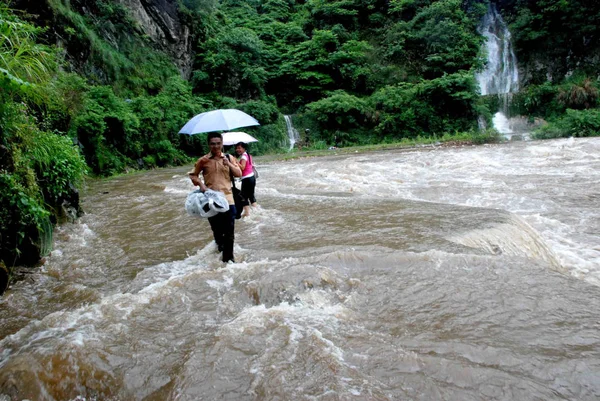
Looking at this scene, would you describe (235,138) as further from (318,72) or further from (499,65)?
(499,65)

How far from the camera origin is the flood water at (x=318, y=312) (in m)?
2.48

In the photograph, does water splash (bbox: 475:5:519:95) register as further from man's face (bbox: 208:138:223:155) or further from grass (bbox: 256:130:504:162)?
man's face (bbox: 208:138:223:155)

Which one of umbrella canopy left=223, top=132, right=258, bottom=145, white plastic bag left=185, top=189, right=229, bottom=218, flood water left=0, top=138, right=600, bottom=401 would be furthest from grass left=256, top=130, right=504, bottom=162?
white plastic bag left=185, top=189, right=229, bottom=218

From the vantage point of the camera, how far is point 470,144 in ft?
72.5

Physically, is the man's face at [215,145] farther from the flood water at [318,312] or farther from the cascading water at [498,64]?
the cascading water at [498,64]

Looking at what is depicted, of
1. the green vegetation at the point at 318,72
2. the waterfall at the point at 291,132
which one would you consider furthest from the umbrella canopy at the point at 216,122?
the waterfall at the point at 291,132

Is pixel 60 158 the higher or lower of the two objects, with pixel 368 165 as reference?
higher

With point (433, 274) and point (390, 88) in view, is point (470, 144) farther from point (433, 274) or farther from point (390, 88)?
point (433, 274)

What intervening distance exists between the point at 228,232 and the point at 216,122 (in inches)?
52.9

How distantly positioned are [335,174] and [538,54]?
27.5m

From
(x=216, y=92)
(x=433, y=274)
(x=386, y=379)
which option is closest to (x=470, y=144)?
(x=216, y=92)

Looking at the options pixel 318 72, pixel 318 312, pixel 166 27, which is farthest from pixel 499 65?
pixel 318 312

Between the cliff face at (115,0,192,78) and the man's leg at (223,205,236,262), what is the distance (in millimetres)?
24826

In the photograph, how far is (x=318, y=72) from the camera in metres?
33.6
